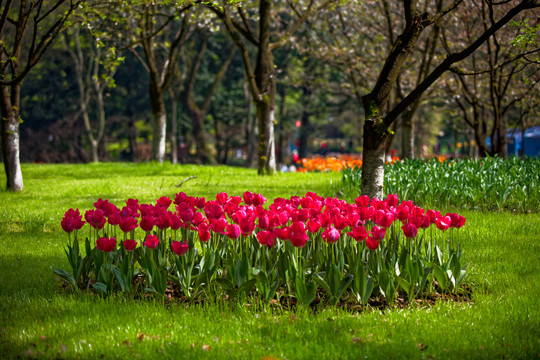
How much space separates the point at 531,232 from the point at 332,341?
5.55 metres

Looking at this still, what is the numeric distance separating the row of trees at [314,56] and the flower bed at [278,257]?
278 cm

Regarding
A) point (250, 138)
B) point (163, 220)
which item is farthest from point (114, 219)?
point (250, 138)

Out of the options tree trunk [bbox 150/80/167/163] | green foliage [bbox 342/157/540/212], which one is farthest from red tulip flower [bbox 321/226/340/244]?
tree trunk [bbox 150/80/167/163]

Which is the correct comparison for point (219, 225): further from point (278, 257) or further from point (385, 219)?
point (385, 219)

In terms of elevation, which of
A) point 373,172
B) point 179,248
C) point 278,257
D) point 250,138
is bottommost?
point 278,257

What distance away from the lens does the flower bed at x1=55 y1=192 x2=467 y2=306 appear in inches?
191

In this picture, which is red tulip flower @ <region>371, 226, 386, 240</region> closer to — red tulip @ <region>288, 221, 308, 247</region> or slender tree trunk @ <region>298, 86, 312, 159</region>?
red tulip @ <region>288, 221, 308, 247</region>

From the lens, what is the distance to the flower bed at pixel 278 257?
15.9ft

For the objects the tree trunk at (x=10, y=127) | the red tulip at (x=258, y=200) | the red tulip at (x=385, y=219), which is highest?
the tree trunk at (x=10, y=127)

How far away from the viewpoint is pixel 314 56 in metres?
24.8

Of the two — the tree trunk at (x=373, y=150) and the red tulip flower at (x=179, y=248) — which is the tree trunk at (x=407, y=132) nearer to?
the tree trunk at (x=373, y=150)

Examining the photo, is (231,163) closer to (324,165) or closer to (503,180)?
(324,165)

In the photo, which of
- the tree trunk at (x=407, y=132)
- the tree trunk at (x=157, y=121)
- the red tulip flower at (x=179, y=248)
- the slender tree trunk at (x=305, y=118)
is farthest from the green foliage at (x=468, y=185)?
the slender tree trunk at (x=305, y=118)

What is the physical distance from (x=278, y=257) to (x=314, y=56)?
20646 mm
